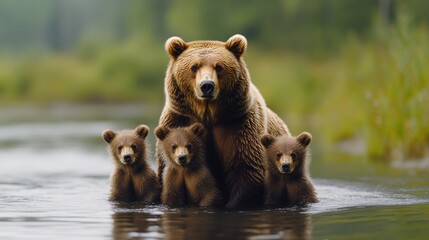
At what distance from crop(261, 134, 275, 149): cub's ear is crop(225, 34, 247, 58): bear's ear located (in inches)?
31.7

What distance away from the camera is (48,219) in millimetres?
9477

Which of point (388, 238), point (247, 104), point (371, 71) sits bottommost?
point (388, 238)

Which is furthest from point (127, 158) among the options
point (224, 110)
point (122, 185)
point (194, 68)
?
point (194, 68)

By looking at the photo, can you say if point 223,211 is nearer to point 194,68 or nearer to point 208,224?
point 208,224

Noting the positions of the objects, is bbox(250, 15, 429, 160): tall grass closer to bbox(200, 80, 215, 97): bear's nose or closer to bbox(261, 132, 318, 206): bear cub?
bbox(261, 132, 318, 206): bear cub

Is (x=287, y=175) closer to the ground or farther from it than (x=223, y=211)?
farther from it

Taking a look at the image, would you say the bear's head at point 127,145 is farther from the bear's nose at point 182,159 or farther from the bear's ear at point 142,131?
the bear's nose at point 182,159

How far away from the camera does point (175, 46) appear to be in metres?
10.1

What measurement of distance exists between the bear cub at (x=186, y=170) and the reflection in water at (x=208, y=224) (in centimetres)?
25

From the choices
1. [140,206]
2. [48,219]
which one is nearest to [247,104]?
[140,206]

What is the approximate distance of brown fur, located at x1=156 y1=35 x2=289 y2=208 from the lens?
979cm

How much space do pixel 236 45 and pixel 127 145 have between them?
1.46 m

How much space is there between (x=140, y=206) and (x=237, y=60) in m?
1.67

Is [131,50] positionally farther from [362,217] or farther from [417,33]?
[362,217]
